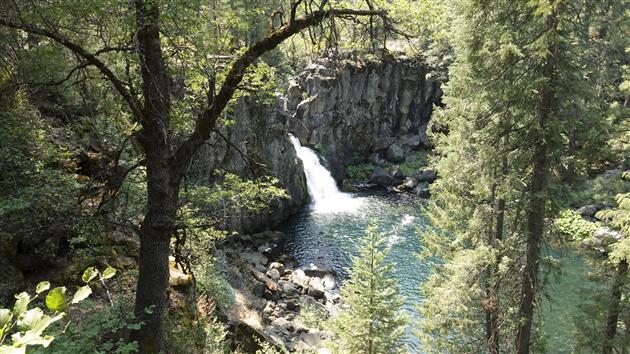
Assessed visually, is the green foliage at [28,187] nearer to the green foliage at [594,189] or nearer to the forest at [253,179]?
the forest at [253,179]

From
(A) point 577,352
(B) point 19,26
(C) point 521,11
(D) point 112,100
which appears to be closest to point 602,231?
(A) point 577,352

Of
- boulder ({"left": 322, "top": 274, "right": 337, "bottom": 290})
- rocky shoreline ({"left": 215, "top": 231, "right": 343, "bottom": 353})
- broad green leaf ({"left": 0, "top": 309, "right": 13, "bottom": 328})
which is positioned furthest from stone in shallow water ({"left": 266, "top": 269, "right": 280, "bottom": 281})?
broad green leaf ({"left": 0, "top": 309, "right": 13, "bottom": 328})

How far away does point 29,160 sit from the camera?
22.2 ft

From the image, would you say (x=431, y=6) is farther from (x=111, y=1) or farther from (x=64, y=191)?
(x=64, y=191)

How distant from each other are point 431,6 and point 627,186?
6.62 meters

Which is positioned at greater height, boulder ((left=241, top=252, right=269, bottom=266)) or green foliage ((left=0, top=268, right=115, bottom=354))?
green foliage ((left=0, top=268, right=115, bottom=354))

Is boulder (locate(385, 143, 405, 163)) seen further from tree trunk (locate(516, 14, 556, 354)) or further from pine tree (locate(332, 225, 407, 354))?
tree trunk (locate(516, 14, 556, 354))

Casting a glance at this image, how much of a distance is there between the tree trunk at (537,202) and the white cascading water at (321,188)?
69.8 feet

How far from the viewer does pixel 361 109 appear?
130ft

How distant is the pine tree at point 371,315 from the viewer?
35.3 ft

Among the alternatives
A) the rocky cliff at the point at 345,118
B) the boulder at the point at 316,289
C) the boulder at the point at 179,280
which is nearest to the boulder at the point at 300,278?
the boulder at the point at 316,289

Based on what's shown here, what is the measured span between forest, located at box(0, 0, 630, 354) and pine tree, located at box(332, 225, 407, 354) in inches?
2.3

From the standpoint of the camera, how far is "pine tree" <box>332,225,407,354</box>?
1075 centimetres

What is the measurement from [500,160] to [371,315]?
16.9 ft
